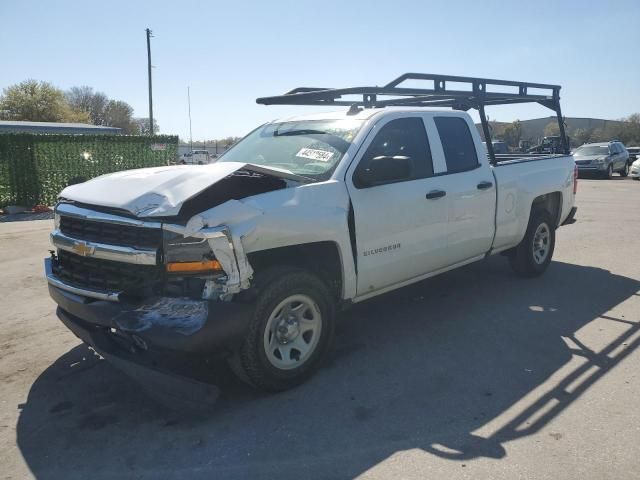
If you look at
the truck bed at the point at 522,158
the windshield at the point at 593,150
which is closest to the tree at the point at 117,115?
the windshield at the point at 593,150

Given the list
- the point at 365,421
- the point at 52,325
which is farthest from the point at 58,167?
the point at 365,421

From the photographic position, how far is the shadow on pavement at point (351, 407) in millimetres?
2961

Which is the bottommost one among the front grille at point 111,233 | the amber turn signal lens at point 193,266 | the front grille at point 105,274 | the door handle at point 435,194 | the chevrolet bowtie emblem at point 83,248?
the front grille at point 105,274

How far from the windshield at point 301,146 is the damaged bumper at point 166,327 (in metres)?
1.39

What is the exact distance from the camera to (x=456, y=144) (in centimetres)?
527

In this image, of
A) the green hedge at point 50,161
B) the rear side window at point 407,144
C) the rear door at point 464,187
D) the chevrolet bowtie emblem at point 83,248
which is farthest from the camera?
the green hedge at point 50,161

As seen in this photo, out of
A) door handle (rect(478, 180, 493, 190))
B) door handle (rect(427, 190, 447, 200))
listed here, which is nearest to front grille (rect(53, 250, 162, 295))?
door handle (rect(427, 190, 447, 200))

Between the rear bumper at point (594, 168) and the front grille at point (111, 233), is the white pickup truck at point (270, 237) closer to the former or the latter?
the front grille at point (111, 233)

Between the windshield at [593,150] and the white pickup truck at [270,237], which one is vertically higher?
the windshield at [593,150]

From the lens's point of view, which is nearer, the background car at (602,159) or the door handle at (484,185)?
the door handle at (484,185)

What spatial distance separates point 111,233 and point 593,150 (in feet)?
87.3

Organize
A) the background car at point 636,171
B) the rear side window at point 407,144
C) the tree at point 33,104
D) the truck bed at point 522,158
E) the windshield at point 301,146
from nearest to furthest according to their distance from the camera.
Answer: the windshield at point 301,146 < the rear side window at point 407,144 < the truck bed at point 522,158 < the background car at point 636,171 < the tree at point 33,104

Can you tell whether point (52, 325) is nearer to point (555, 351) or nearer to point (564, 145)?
point (555, 351)

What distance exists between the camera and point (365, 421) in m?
3.33
